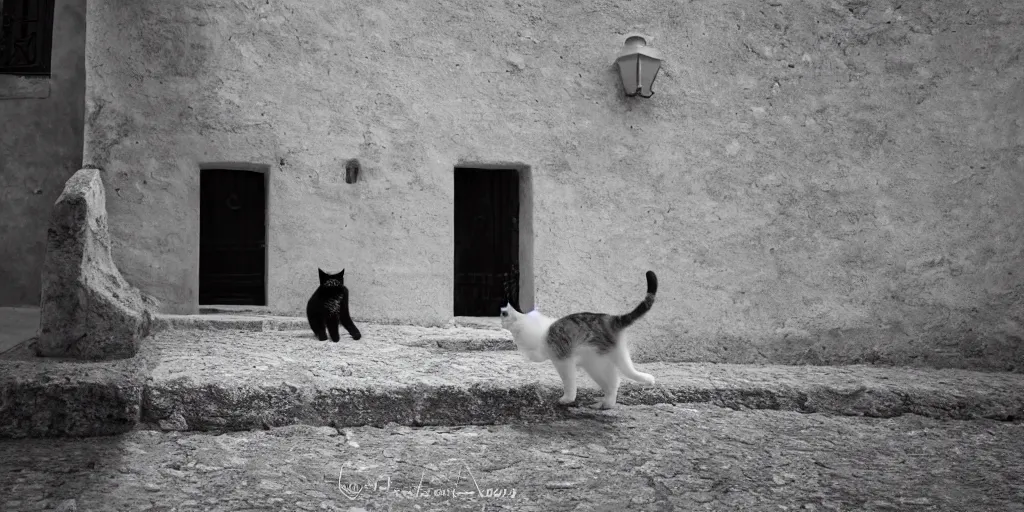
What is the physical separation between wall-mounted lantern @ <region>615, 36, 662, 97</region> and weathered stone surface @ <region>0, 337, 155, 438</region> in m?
3.98

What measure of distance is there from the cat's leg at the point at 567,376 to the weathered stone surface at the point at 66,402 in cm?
176

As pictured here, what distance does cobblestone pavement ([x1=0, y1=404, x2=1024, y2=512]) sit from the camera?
9.68ft

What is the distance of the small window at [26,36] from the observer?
24.4ft

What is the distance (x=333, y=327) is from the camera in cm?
489

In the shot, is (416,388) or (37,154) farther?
(37,154)

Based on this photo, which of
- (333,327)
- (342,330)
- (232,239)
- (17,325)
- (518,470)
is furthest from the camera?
(232,239)

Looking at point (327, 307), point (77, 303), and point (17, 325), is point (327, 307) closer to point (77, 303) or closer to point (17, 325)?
point (77, 303)

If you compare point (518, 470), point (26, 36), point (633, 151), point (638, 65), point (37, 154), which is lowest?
point (518, 470)

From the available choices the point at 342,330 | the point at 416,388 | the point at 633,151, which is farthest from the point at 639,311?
the point at 633,151

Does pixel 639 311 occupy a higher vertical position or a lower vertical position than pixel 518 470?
higher

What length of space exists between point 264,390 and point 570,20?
3.82 meters

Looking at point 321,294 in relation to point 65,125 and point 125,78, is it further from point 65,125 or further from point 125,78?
point 65,125

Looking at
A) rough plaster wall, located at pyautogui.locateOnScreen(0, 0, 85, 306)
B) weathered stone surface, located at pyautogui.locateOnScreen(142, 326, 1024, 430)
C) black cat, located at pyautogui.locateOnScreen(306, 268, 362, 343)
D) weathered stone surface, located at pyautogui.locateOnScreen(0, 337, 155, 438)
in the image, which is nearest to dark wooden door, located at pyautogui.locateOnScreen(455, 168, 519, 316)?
weathered stone surface, located at pyautogui.locateOnScreen(142, 326, 1024, 430)

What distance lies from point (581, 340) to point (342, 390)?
108cm
